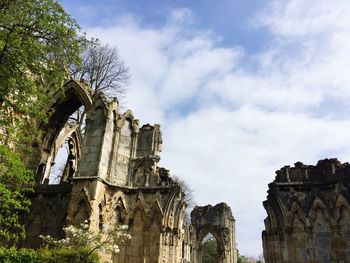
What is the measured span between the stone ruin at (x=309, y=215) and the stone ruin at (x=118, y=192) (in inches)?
120

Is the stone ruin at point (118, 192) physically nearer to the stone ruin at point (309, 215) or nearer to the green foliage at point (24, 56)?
the green foliage at point (24, 56)

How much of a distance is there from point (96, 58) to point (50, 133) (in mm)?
7709

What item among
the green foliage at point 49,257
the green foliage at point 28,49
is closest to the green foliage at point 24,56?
the green foliage at point 28,49

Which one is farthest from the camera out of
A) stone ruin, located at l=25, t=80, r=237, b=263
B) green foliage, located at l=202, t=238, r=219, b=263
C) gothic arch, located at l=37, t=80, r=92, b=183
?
green foliage, located at l=202, t=238, r=219, b=263

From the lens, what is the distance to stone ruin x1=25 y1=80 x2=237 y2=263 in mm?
10125

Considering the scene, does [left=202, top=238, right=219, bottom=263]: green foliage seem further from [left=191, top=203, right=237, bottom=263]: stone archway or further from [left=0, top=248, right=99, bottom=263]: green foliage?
[left=0, top=248, right=99, bottom=263]: green foliage

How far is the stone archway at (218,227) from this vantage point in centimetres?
2759

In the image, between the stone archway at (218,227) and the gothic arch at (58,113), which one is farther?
the stone archway at (218,227)

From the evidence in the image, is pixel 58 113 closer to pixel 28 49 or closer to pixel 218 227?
pixel 28 49

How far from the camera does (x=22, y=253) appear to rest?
7.97 m

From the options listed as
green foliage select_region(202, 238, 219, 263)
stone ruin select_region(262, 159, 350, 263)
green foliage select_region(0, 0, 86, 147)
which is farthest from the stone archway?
green foliage select_region(0, 0, 86, 147)

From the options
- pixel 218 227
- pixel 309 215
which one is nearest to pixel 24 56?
pixel 309 215

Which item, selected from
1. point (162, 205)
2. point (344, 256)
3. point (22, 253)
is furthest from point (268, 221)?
point (22, 253)

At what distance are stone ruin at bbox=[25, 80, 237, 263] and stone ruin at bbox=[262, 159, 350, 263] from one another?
3.04 meters
